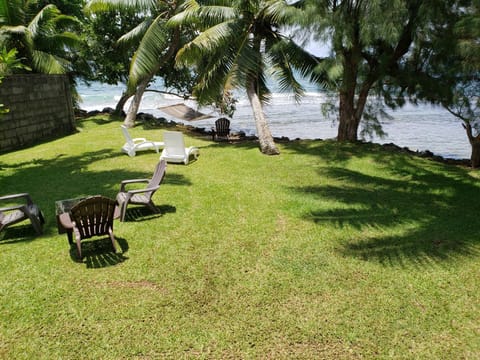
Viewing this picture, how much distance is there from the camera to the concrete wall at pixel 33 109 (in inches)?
501

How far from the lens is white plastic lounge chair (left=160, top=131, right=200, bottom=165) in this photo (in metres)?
10.7

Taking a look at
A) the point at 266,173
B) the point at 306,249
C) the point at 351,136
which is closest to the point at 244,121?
the point at 351,136

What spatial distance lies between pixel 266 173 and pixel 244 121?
17.2m

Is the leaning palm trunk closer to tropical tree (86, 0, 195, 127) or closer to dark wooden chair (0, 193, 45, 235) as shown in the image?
tropical tree (86, 0, 195, 127)

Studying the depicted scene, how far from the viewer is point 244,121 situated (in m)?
26.7

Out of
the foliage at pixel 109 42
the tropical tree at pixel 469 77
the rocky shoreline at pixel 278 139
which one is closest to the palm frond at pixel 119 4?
the foliage at pixel 109 42

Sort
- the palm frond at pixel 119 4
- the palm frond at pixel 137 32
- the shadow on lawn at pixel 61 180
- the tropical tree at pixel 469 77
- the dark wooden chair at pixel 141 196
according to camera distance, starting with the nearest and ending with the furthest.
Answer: the dark wooden chair at pixel 141 196, the shadow on lawn at pixel 61 180, the tropical tree at pixel 469 77, the palm frond at pixel 119 4, the palm frond at pixel 137 32

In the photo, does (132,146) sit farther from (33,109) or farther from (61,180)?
(33,109)

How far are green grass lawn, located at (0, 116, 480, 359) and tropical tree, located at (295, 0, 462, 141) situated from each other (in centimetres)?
464

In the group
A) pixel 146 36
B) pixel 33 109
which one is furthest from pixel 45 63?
pixel 146 36

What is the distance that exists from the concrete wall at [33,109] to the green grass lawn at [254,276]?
539 centimetres

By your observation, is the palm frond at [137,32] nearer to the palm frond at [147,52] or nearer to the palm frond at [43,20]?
the palm frond at [147,52]

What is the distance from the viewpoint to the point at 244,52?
12.2 metres

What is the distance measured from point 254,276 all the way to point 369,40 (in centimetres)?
842
